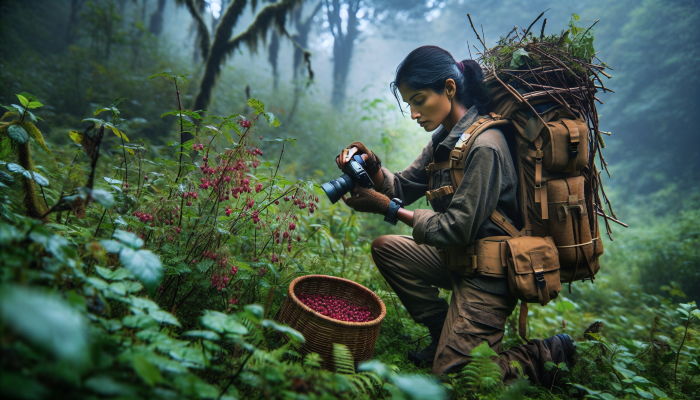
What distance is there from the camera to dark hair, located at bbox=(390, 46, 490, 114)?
2422 millimetres

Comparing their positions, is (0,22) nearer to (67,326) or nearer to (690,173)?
(67,326)

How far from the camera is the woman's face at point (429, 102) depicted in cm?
246

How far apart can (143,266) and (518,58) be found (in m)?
2.67

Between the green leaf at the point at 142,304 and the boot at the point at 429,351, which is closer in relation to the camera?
the green leaf at the point at 142,304

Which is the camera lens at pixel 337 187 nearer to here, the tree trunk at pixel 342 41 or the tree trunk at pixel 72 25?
the tree trunk at pixel 72 25

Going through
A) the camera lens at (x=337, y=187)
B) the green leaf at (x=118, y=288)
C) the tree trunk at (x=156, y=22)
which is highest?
the tree trunk at (x=156, y=22)

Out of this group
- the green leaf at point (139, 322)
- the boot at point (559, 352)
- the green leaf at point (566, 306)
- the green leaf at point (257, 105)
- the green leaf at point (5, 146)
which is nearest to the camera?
the green leaf at point (139, 322)

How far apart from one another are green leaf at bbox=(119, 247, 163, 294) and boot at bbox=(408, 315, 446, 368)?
6.78 ft

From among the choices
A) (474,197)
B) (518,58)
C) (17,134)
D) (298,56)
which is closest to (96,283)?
(17,134)

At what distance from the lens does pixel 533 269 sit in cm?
208

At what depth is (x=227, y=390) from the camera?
1224 mm

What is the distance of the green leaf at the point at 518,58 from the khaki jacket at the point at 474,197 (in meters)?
0.42

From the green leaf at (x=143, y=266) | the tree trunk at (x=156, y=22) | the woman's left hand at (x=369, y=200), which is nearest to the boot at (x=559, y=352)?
the woman's left hand at (x=369, y=200)

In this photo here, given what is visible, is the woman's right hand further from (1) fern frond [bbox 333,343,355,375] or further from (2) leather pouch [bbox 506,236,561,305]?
(1) fern frond [bbox 333,343,355,375]
